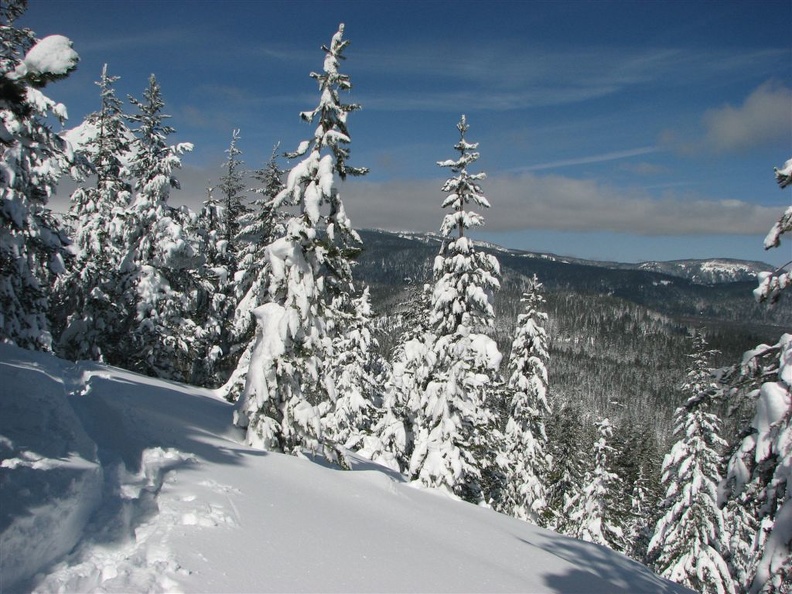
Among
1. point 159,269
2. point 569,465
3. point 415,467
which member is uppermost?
point 159,269

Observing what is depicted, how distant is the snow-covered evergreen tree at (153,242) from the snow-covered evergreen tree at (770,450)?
62.1ft

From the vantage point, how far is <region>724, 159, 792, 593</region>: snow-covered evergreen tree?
5.45m

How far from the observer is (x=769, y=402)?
18.8 feet

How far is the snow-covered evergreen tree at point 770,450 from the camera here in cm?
545

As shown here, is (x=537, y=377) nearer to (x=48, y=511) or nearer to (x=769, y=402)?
(x=769, y=402)

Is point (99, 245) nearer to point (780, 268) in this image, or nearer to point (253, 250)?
point (253, 250)

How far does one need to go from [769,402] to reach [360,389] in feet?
67.0

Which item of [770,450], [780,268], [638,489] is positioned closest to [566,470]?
[638,489]

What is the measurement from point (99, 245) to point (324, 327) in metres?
14.2

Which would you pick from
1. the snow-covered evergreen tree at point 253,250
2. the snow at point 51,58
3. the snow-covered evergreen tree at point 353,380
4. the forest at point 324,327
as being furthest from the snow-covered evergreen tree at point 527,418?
the snow at point 51,58

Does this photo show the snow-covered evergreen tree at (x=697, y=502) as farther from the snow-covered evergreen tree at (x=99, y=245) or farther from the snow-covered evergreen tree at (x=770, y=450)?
the snow-covered evergreen tree at (x=99, y=245)

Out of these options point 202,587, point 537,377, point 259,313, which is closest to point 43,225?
point 259,313

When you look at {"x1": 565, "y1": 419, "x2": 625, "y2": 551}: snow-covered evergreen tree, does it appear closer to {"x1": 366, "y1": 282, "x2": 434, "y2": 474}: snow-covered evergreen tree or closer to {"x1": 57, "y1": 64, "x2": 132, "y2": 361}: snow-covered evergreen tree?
{"x1": 366, "y1": 282, "x2": 434, "y2": 474}: snow-covered evergreen tree

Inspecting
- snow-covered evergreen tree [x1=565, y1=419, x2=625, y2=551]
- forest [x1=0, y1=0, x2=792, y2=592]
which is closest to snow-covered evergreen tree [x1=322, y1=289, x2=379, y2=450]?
forest [x1=0, y1=0, x2=792, y2=592]
